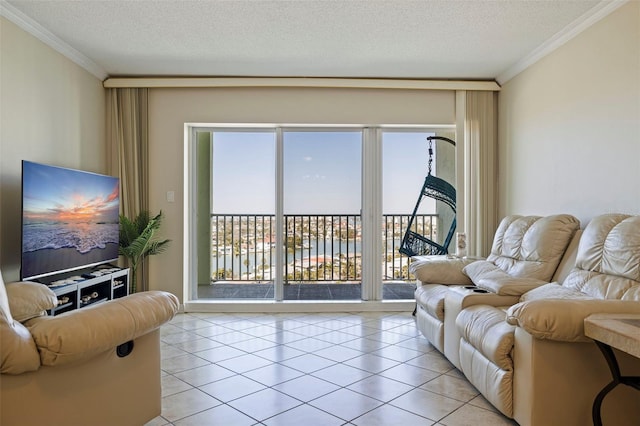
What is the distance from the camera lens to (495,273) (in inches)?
117

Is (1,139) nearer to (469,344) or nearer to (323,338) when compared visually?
(323,338)

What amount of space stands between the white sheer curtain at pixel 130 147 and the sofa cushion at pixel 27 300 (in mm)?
2807

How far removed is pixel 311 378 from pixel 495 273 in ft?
4.64

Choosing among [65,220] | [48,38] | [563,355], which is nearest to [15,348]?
[563,355]

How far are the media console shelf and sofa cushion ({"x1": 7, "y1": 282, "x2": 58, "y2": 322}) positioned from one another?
51.7 inches

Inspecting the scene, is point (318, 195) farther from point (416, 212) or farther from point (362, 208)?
point (416, 212)

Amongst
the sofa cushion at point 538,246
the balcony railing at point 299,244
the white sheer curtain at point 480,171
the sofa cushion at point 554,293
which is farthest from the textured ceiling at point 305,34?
the sofa cushion at point 554,293

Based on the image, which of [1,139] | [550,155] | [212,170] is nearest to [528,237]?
[550,155]

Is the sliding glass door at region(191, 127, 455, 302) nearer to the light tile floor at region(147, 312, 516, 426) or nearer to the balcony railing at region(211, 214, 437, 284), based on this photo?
the balcony railing at region(211, 214, 437, 284)

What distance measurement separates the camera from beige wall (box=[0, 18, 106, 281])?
119 inches

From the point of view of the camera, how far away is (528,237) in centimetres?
312

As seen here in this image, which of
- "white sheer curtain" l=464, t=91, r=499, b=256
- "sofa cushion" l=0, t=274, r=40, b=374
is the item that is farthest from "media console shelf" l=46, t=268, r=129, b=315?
"white sheer curtain" l=464, t=91, r=499, b=256

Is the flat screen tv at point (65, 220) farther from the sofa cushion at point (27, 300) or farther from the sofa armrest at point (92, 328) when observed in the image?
the sofa armrest at point (92, 328)

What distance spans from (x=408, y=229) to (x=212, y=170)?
2282 millimetres
